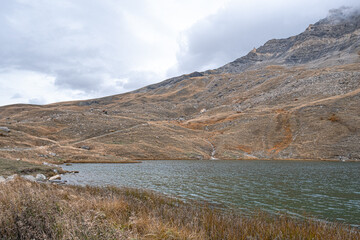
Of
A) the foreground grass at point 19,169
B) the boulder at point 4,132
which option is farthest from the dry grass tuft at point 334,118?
the boulder at point 4,132

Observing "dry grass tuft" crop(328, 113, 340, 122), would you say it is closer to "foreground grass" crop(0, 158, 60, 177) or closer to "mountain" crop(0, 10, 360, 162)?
"mountain" crop(0, 10, 360, 162)

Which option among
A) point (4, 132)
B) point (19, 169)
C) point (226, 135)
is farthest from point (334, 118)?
point (4, 132)

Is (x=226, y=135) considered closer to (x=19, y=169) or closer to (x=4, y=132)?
(x=19, y=169)

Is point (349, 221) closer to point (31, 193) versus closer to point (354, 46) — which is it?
point (31, 193)

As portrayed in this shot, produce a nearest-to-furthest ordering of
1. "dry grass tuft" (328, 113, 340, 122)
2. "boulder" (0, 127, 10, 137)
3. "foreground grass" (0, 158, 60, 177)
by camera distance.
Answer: "foreground grass" (0, 158, 60, 177), "boulder" (0, 127, 10, 137), "dry grass tuft" (328, 113, 340, 122)

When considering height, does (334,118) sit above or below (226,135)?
above

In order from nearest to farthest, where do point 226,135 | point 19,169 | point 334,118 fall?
point 19,169, point 334,118, point 226,135

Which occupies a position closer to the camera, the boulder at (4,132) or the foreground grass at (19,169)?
the foreground grass at (19,169)

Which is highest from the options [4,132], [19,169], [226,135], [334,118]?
[334,118]

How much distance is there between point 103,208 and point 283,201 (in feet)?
52.4

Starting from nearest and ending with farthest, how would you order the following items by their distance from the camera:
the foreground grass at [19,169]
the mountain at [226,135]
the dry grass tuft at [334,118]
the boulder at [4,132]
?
the foreground grass at [19,169] < the boulder at [4,132] < the mountain at [226,135] < the dry grass tuft at [334,118]

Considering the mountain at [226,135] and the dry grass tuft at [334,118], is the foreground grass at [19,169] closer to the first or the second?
the mountain at [226,135]

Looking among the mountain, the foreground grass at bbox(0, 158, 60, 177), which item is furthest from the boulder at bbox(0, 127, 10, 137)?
the foreground grass at bbox(0, 158, 60, 177)

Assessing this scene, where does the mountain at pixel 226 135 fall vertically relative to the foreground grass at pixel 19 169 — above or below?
above
